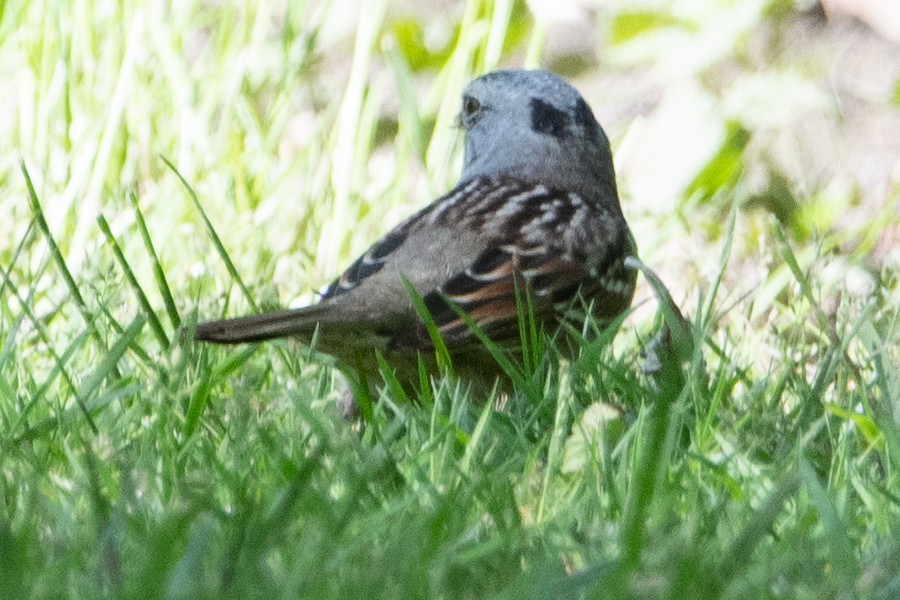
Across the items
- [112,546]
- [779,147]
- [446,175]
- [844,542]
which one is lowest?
[844,542]

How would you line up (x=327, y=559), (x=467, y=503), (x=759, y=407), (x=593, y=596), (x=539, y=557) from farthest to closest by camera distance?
1. (x=759, y=407)
2. (x=467, y=503)
3. (x=539, y=557)
4. (x=327, y=559)
5. (x=593, y=596)

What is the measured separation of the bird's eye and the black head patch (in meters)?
0.27

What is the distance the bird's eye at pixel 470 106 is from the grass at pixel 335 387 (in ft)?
1.19

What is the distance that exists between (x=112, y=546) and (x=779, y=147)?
3825mm

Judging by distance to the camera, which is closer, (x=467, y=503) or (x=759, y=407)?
(x=467, y=503)

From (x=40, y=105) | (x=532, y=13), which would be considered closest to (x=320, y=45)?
(x=532, y=13)

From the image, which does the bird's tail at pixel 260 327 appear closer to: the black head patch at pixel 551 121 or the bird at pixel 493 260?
the bird at pixel 493 260

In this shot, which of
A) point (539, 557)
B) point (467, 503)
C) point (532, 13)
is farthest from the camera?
point (532, 13)

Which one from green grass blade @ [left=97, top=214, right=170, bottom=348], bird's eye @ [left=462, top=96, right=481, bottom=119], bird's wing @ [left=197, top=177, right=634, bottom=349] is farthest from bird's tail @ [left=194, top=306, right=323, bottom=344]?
bird's eye @ [left=462, top=96, right=481, bottom=119]

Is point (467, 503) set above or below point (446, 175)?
below

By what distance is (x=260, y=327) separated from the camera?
2.97m

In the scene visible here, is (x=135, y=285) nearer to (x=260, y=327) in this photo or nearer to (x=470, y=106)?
(x=260, y=327)

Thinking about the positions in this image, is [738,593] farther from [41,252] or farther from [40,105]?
[40,105]

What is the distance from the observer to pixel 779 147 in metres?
5.24
